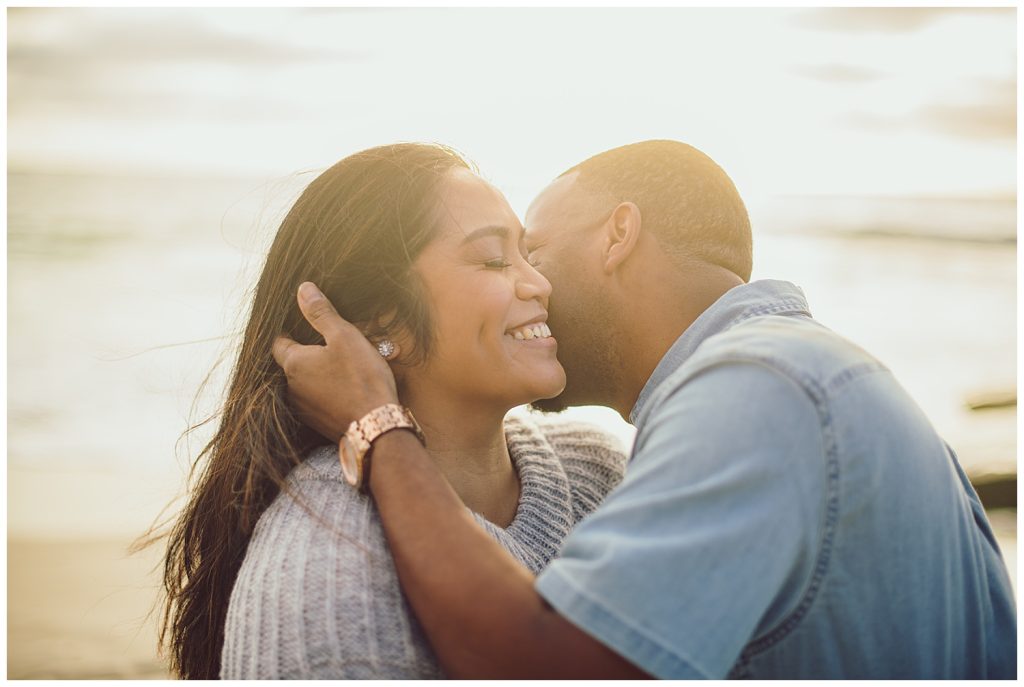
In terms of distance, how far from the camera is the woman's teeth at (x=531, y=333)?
2.44 meters

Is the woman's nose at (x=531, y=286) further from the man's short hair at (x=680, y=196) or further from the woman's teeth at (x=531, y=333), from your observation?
the man's short hair at (x=680, y=196)

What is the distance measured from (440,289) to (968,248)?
748 cm

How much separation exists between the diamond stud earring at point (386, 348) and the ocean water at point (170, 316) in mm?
560

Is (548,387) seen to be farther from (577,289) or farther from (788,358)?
(788,358)

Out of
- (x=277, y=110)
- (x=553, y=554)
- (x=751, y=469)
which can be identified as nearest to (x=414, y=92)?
(x=277, y=110)

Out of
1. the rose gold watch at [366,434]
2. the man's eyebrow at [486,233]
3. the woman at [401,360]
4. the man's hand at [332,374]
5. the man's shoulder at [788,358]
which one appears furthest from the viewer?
the man's eyebrow at [486,233]

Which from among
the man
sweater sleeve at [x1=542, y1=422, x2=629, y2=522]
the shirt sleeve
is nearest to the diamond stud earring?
the man

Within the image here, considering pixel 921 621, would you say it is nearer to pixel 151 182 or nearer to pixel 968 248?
pixel 968 248

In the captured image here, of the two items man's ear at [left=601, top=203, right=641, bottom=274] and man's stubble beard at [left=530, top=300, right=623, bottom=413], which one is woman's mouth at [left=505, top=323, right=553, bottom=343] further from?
man's ear at [left=601, top=203, right=641, bottom=274]

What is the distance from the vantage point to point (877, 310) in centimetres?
746

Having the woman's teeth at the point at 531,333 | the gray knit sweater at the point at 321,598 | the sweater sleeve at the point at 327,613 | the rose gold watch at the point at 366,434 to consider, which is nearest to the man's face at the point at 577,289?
the woman's teeth at the point at 531,333

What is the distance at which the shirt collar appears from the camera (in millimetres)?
2133

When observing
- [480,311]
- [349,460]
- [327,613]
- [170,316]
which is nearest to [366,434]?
[349,460]

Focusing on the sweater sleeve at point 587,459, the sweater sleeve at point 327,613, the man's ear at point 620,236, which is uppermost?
the man's ear at point 620,236
